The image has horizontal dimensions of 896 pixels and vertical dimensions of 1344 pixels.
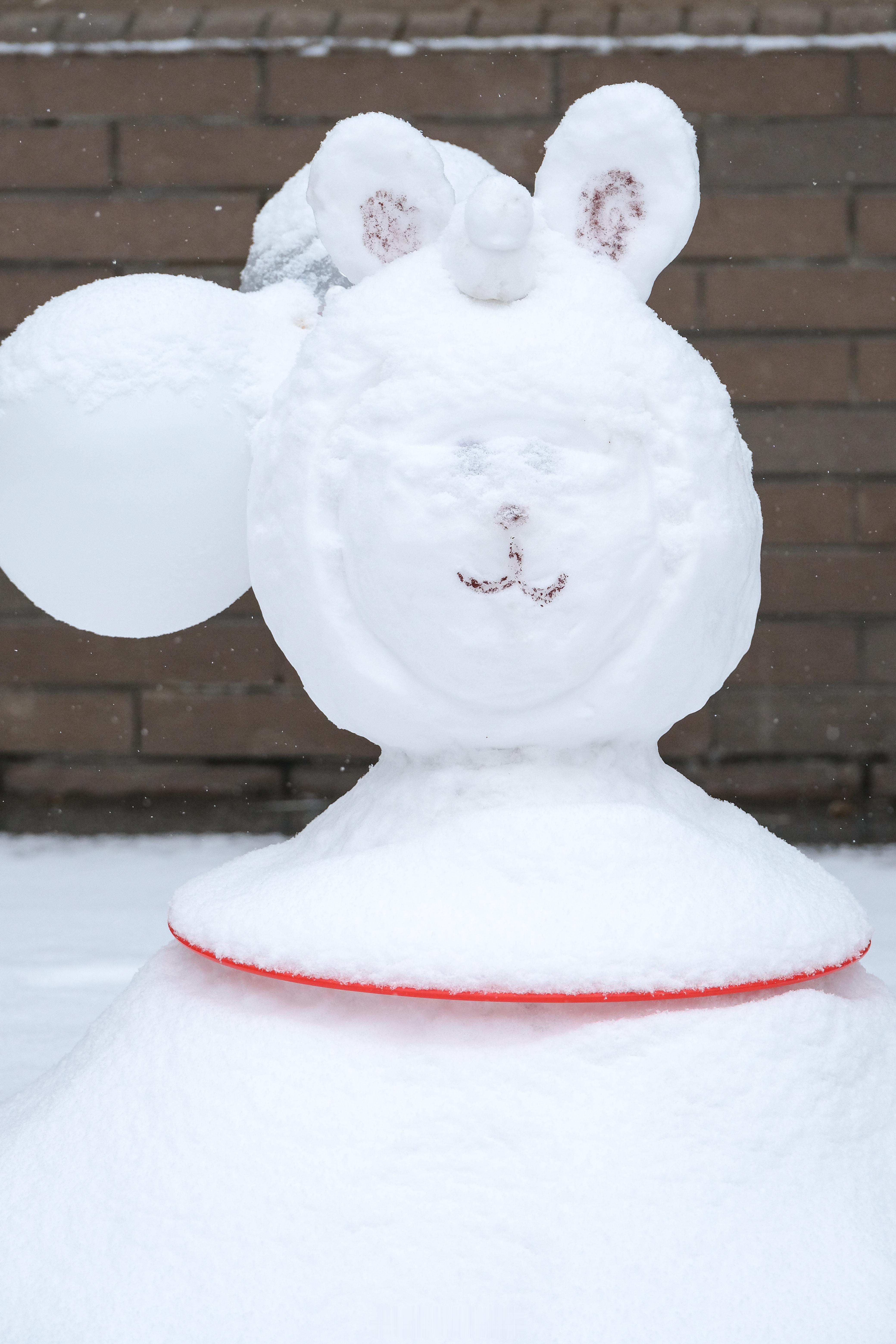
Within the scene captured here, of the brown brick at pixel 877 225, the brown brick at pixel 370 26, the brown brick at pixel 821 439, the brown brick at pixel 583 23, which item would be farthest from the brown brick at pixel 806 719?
the brown brick at pixel 370 26

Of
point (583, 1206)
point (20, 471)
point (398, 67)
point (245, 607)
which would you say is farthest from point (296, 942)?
point (398, 67)

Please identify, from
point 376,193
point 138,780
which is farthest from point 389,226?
point 138,780

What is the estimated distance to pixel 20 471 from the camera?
1000 millimetres

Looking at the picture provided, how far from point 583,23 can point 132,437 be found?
215 centimetres

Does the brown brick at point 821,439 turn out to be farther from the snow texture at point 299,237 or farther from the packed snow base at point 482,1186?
the packed snow base at point 482,1186

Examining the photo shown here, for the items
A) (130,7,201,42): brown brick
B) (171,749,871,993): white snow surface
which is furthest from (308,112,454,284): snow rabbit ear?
(130,7,201,42): brown brick

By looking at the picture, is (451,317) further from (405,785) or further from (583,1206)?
(583,1206)

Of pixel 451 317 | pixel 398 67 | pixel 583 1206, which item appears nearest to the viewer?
pixel 583 1206

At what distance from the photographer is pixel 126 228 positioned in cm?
281

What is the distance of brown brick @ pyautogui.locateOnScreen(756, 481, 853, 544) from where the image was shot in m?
2.78

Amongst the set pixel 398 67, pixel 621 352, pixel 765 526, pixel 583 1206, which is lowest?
pixel 583 1206

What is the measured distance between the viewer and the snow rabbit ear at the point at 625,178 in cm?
96

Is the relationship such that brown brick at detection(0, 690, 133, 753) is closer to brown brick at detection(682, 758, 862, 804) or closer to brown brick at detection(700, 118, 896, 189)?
brown brick at detection(682, 758, 862, 804)

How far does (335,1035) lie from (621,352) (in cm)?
48
